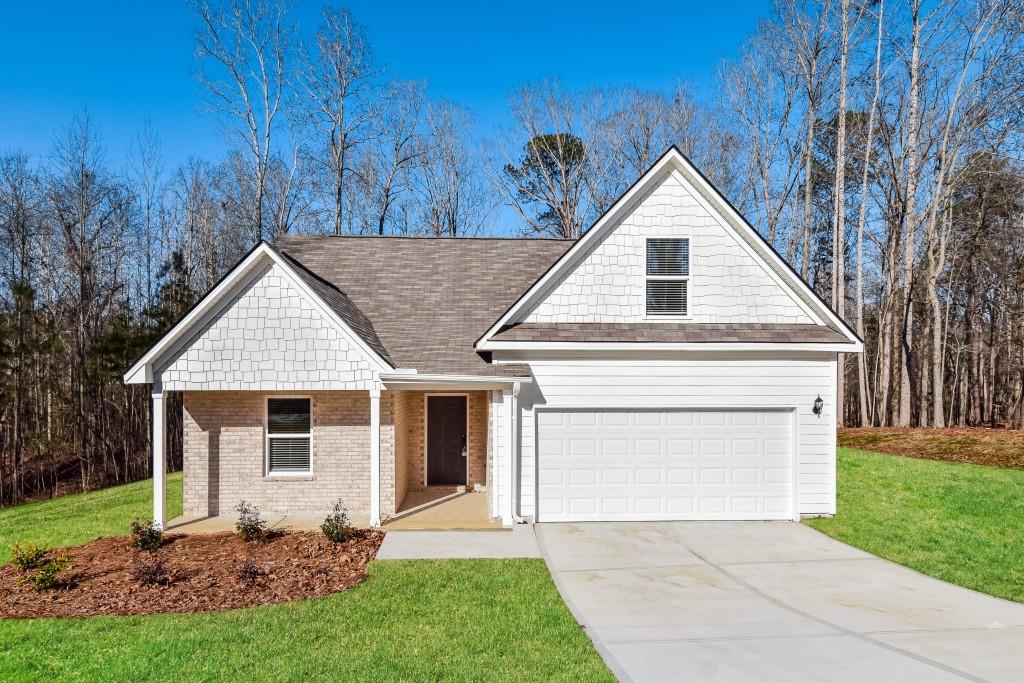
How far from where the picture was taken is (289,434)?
11.6m

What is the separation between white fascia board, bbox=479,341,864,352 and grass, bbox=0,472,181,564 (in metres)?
7.66

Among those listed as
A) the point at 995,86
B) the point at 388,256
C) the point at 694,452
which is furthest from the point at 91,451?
the point at 995,86

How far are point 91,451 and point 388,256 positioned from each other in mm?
15838

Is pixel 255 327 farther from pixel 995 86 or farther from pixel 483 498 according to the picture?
pixel 995 86

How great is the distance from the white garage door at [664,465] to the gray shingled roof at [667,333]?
1372mm

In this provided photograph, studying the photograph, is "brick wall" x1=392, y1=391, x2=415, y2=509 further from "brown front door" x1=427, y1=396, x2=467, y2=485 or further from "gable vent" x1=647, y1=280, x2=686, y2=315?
"gable vent" x1=647, y1=280, x2=686, y2=315

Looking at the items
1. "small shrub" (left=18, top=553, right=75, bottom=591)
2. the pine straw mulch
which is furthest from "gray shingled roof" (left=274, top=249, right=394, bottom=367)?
the pine straw mulch

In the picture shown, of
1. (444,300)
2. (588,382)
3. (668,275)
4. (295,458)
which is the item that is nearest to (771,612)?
(588,382)

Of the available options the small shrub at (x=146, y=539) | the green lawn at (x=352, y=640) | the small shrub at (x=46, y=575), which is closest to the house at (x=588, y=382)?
the small shrub at (x=146, y=539)

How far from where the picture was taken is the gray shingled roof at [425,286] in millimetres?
11562

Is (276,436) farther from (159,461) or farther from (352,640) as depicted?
(352,640)

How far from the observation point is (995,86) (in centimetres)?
2192

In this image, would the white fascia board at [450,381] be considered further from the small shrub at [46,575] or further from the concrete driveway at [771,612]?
the small shrub at [46,575]

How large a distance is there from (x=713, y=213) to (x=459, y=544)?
753 cm
